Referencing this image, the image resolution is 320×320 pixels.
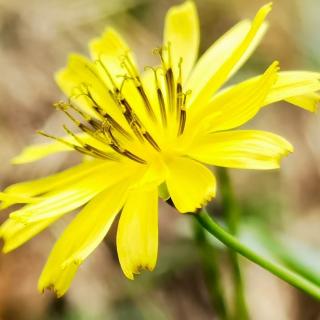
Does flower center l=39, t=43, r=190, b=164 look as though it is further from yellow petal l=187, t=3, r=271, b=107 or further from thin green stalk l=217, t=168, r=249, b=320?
thin green stalk l=217, t=168, r=249, b=320

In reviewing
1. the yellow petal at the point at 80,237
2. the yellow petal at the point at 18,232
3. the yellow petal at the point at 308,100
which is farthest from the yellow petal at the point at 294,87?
the yellow petal at the point at 18,232

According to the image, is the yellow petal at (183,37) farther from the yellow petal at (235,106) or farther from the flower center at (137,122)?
the yellow petal at (235,106)

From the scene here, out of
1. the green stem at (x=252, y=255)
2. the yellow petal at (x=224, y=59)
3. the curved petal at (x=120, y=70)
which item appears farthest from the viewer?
the curved petal at (x=120, y=70)

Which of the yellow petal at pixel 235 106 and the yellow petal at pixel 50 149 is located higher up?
the yellow petal at pixel 235 106

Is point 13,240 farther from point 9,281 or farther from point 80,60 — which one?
point 9,281

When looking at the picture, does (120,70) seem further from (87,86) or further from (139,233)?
(139,233)

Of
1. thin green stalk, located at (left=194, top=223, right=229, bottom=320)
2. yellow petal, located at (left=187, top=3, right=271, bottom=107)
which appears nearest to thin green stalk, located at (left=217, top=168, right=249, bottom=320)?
thin green stalk, located at (left=194, top=223, right=229, bottom=320)

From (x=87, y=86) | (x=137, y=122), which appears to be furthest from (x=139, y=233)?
(x=87, y=86)

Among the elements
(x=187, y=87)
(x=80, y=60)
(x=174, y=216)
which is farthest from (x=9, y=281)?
(x=187, y=87)
